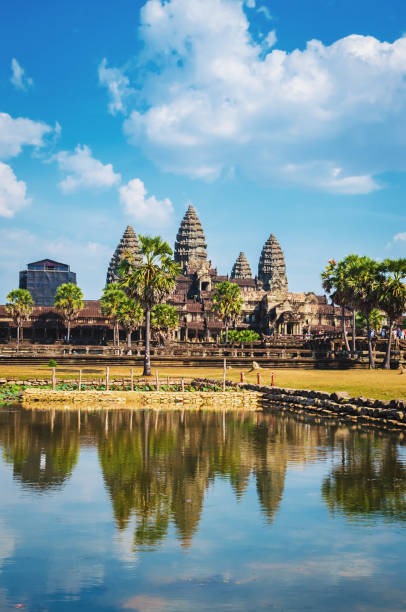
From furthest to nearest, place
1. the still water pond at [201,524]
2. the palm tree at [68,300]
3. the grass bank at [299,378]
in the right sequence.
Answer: the palm tree at [68,300] → the grass bank at [299,378] → the still water pond at [201,524]

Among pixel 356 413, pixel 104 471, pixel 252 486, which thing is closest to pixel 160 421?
pixel 356 413

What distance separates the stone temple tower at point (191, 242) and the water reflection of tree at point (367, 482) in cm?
16502

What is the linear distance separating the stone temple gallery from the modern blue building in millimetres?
248

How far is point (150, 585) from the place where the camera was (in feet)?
34.0

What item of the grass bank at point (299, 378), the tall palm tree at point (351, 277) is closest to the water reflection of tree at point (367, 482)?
the grass bank at point (299, 378)

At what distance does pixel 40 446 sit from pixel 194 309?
12284cm

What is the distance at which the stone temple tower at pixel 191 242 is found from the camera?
623 ft

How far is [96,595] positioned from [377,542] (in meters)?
5.64

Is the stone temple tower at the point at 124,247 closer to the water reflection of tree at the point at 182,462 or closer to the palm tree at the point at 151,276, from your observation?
the palm tree at the point at 151,276

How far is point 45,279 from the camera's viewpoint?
546 feet

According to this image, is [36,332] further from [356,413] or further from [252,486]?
[252,486]

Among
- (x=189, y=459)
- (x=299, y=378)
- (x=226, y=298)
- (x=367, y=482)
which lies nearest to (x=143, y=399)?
(x=299, y=378)

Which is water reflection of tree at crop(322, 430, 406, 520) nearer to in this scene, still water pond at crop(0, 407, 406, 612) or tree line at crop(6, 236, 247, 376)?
still water pond at crop(0, 407, 406, 612)

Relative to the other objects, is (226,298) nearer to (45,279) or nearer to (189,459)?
(45,279)
